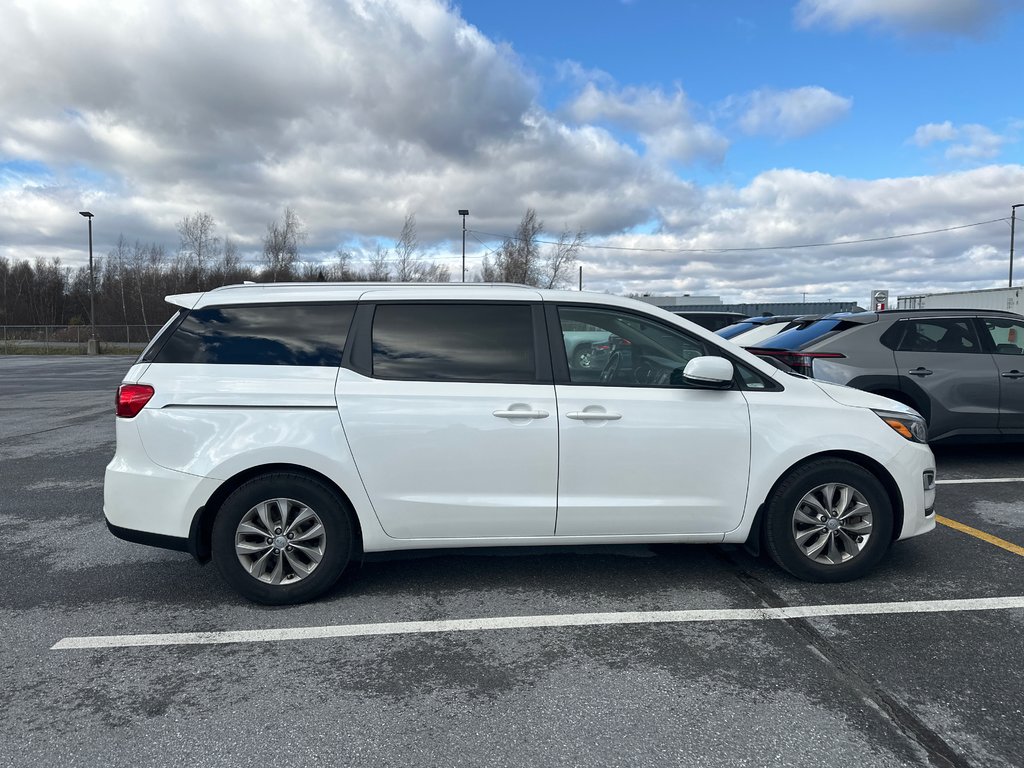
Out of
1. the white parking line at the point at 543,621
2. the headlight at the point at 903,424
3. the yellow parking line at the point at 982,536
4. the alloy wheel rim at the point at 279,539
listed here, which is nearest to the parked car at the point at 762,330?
the yellow parking line at the point at 982,536

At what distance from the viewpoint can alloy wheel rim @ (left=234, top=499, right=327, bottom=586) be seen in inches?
145

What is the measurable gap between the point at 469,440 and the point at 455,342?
1.90 ft

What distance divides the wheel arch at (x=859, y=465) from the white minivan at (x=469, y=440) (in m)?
0.01

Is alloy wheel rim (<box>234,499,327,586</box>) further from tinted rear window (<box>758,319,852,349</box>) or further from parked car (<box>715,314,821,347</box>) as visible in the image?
parked car (<box>715,314,821,347</box>)

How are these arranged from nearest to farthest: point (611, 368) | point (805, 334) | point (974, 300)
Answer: point (611, 368)
point (805, 334)
point (974, 300)

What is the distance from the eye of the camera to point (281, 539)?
3.71 m

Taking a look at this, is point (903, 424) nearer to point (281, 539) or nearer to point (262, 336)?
point (281, 539)

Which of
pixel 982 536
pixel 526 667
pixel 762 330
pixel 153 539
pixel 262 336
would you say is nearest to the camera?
pixel 526 667

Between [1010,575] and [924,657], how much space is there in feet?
4.94

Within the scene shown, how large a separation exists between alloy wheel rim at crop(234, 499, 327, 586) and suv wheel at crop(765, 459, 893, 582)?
8.47 ft

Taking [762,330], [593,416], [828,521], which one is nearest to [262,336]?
[593,416]

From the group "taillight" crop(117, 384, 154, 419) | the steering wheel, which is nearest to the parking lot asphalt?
"taillight" crop(117, 384, 154, 419)

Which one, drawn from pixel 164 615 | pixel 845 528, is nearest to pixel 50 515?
pixel 164 615

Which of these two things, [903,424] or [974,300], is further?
[974,300]
